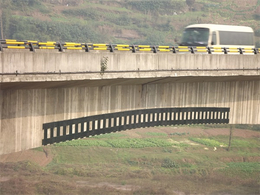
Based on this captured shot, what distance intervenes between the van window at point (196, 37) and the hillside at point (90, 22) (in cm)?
10633

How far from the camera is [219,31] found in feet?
134

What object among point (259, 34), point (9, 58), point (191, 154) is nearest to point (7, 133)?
point (9, 58)

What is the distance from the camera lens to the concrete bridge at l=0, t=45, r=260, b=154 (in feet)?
79.6

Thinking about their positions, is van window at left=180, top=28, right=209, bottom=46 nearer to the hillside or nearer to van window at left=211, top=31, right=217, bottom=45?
van window at left=211, top=31, right=217, bottom=45

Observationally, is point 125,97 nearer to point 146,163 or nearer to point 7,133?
point 7,133

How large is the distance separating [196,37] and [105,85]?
14.2m

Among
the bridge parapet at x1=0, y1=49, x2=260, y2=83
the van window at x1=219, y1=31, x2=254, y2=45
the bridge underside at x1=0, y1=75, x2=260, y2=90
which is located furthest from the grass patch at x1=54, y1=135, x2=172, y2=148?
the bridge parapet at x1=0, y1=49, x2=260, y2=83

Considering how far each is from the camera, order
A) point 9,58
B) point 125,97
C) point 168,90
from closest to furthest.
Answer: point 9,58 < point 125,97 < point 168,90

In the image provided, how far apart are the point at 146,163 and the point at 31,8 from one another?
4590 inches

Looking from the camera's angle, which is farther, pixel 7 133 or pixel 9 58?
pixel 7 133

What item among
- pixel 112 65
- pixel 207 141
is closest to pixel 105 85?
pixel 112 65

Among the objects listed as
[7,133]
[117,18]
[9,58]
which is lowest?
[7,133]

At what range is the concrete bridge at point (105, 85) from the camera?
24.2 meters

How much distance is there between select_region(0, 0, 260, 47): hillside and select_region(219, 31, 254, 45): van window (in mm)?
105999
